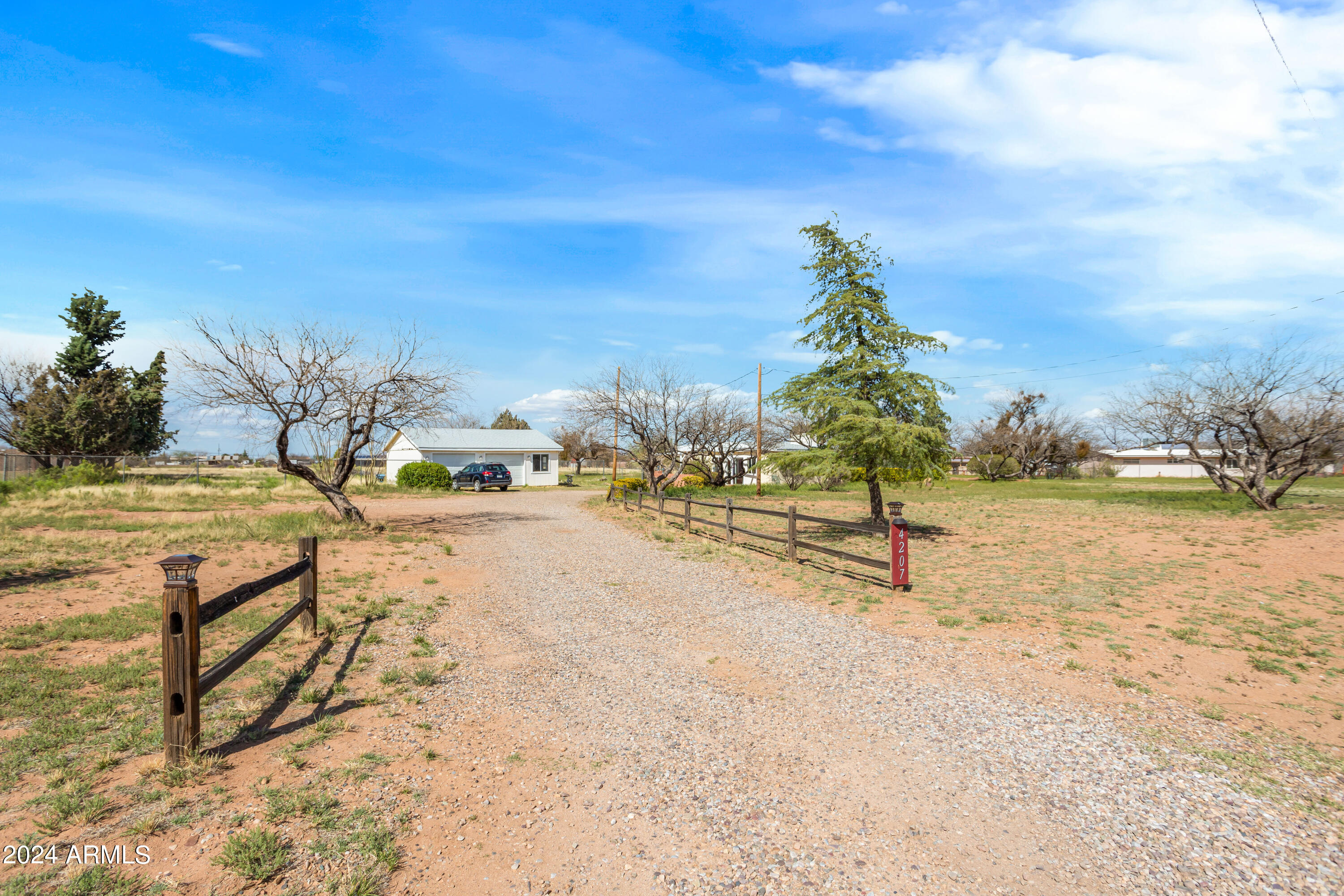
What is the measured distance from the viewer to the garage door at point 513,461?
41406mm

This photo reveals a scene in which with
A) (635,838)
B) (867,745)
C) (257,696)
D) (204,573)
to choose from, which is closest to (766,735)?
(867,745)

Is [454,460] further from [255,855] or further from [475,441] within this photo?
[255,855]

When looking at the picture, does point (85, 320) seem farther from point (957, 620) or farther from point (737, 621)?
point (957, 620)

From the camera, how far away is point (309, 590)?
7.03 meters

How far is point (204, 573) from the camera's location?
10102 millimetres

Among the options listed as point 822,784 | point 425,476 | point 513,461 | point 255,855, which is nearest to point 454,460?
point 513,461

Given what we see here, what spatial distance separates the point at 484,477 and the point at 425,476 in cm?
320

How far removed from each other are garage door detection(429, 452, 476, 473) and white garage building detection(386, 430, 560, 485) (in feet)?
0.09

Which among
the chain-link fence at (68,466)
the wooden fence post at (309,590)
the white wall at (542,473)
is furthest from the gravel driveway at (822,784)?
the white wall at (542,473)

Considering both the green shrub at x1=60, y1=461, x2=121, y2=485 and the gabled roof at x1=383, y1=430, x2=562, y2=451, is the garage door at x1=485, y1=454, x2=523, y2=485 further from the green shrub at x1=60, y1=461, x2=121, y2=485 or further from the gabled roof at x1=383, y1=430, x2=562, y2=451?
the green shrub at x1=60, y1=461, x2=121, y2=485

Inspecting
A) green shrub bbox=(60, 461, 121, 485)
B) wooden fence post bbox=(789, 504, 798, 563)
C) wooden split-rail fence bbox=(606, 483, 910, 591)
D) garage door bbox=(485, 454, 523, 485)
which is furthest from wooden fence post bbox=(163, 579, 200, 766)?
garage door bbox=(485, 454, 523, 485)

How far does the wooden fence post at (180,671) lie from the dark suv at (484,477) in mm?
33196

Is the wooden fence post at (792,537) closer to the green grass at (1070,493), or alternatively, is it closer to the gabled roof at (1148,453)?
the green grass at (1070,493)

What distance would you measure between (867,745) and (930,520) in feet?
56.2
